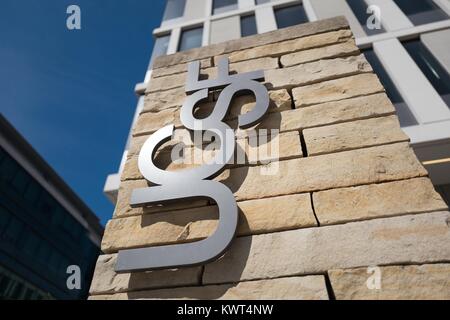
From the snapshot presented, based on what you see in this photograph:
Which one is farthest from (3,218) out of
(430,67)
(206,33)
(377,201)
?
(430,67)

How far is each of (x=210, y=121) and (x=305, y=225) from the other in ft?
3.07

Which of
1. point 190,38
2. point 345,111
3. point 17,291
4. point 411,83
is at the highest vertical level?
point 345,111

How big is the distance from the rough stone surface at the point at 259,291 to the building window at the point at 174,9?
44.5 feet

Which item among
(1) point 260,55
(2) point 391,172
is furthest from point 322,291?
(1) point 260,55

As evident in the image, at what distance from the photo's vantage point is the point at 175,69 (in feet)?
8.16

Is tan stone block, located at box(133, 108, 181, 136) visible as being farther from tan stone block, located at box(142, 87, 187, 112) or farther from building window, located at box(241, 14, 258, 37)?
building window, located at box(241, 14, 258, 37)

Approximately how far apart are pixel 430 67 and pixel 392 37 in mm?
1613

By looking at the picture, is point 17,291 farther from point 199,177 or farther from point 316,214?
point 316,214

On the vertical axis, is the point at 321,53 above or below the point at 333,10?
above

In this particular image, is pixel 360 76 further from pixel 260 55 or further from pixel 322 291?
pixel 322 291

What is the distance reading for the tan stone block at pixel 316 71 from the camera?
6.34 ft

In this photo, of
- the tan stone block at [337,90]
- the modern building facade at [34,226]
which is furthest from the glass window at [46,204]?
the tan stone block at [337,90]
